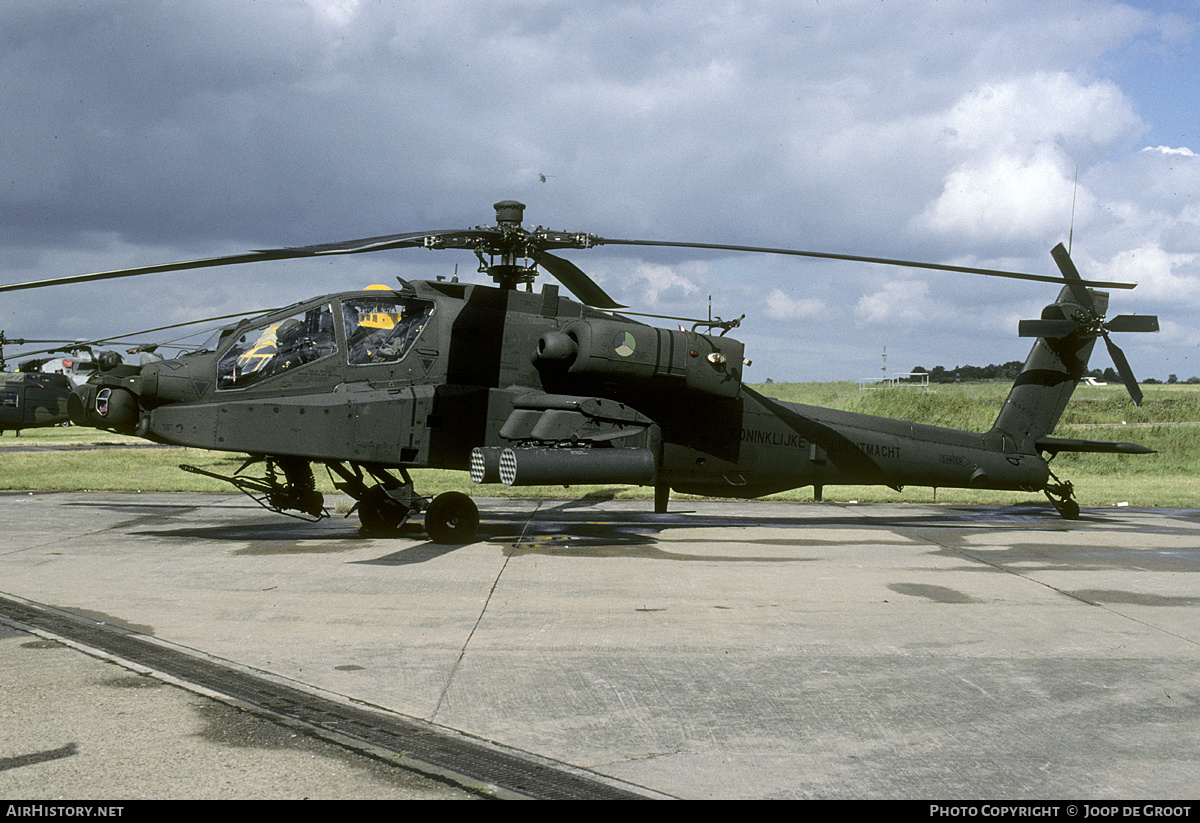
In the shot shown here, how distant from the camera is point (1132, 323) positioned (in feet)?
50.8

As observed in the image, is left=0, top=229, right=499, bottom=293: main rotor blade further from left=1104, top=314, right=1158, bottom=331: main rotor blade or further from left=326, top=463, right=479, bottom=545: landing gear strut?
left=1104, top=314, right=1158, bottom=331: main rotor blade

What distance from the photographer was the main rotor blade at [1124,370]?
14648mm

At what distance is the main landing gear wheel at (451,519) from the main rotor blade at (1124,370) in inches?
419

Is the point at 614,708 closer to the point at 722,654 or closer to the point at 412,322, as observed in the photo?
the point at 722,654

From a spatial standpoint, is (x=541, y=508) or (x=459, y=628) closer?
(x=459, y=628)

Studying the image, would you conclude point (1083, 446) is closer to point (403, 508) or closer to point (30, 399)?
point (403, 508)

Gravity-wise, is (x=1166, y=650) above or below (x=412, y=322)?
below

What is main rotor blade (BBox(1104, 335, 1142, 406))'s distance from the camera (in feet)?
48.1

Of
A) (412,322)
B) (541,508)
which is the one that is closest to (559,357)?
(412,322)

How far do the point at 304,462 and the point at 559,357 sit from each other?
4069 millimetres

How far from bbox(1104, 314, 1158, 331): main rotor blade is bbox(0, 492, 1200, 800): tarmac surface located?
4.57 m

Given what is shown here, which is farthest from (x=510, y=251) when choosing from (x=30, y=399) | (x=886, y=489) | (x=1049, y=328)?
(x=30, y=399)

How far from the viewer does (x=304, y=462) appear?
13.0 metres

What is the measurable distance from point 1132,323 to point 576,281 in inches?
387
